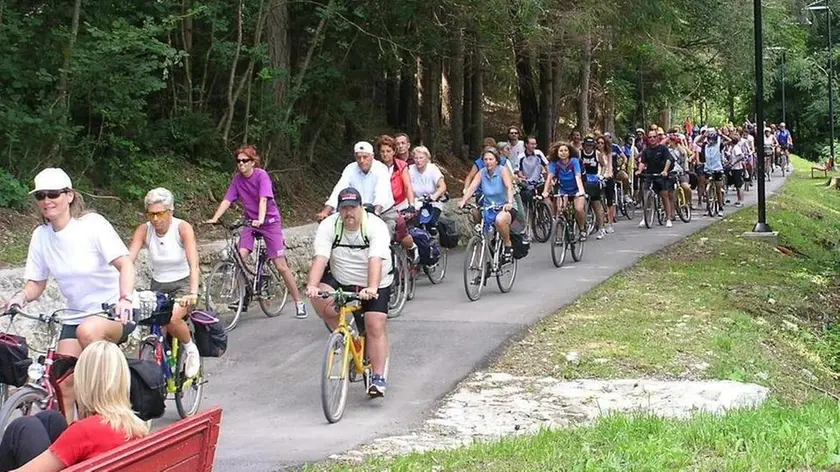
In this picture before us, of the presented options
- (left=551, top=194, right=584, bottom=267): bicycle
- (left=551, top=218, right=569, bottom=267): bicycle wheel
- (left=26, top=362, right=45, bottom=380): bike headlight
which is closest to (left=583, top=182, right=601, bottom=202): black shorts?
(left=551, top=194, right=584, bottom=267): bicycle

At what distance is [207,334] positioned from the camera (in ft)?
25.6

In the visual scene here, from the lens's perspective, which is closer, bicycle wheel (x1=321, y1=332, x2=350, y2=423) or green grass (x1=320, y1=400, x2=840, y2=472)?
green grass (x1=320, y1=400, x2=840, y2=472)

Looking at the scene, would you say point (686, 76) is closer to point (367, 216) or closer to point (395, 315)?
point (395, 315)

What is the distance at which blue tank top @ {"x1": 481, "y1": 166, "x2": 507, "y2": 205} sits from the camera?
42.4 feet

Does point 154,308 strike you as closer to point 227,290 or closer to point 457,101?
point 227,290

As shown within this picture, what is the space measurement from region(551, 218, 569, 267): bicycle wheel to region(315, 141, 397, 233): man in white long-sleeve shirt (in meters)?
4.76

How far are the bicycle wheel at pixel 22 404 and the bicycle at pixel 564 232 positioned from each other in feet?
34.2

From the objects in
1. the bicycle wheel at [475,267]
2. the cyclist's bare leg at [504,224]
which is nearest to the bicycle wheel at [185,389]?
the bicycle wheel at [475,267]

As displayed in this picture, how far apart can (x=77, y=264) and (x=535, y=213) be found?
12.4 metres

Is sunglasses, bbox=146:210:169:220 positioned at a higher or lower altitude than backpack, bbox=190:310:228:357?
higher

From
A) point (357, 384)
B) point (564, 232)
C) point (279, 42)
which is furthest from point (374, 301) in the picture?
point (279, 42)

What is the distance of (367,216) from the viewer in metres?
8.31

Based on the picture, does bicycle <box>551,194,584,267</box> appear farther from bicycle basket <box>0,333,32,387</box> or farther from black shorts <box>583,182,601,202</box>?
bicycle basket <box>0,333,32,387</box>

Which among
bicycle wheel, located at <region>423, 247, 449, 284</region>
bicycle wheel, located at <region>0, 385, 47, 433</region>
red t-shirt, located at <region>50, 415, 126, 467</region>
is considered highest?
red t-shirt, located at <region>50, 415, 126, 467</region>
